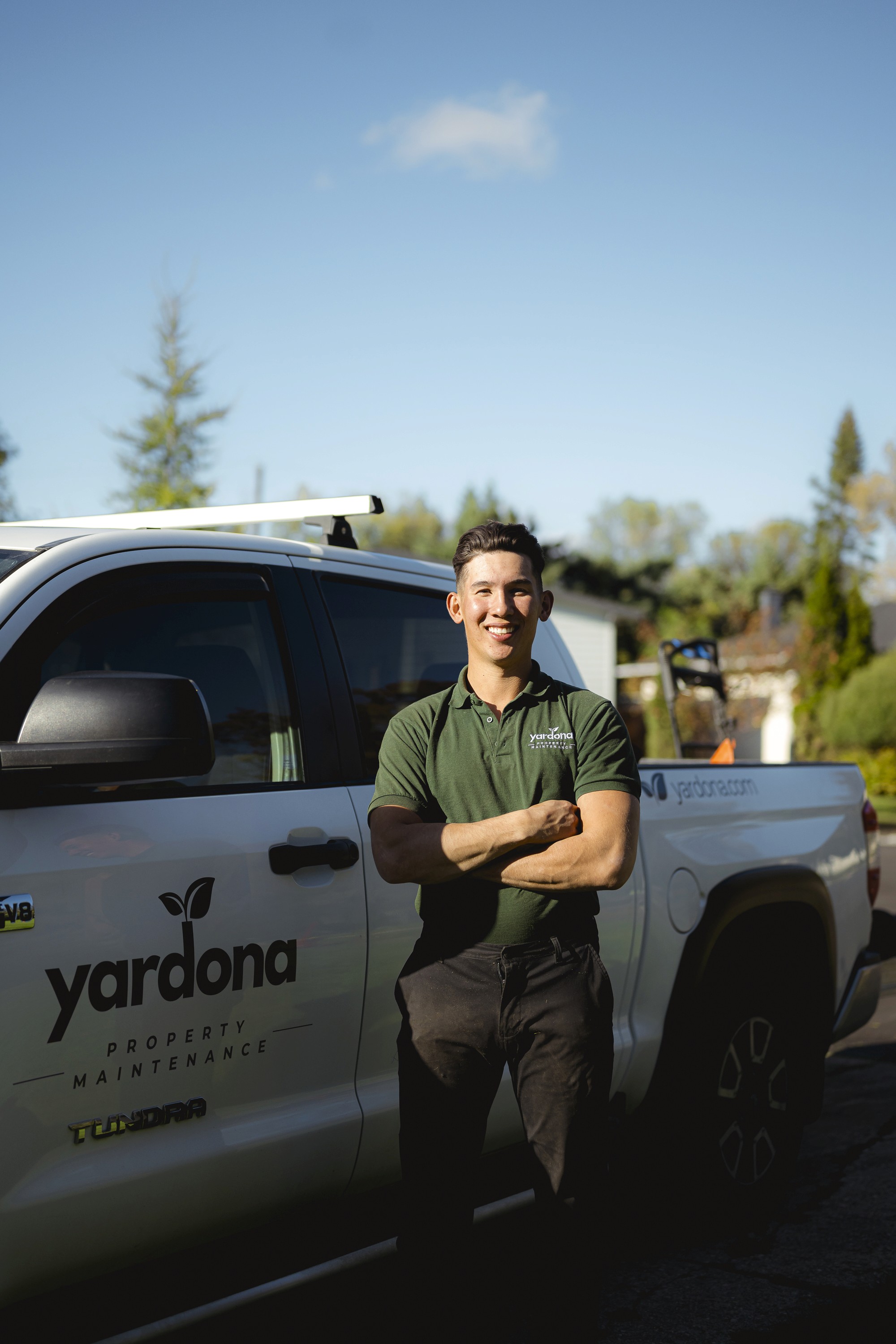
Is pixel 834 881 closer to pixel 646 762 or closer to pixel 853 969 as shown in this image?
pixel 853 969

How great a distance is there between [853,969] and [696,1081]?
3.32ft

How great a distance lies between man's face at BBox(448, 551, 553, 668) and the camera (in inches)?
98.3

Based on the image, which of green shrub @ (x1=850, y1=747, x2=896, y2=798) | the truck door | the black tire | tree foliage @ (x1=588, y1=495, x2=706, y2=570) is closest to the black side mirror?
the truck door

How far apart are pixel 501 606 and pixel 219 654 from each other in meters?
0.75

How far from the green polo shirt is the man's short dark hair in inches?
10.8

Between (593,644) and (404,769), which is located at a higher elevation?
(593,644)

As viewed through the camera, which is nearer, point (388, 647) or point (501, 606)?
point (501, 606)

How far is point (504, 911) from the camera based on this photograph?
2.41 m

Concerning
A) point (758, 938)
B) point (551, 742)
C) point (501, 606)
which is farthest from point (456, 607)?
point (758, 938)

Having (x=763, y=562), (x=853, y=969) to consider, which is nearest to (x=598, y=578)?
(x=763, y=562)

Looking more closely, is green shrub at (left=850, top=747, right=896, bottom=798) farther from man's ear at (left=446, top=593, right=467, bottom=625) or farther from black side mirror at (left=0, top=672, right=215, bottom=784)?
black side mirror at (left=0, top=672, right=215, bottom=784)

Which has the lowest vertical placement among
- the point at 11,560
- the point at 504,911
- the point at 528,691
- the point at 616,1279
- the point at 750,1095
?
the point at 616,1279

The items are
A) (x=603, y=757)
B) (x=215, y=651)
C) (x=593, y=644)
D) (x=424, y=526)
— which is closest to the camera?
(x=603, y=757)

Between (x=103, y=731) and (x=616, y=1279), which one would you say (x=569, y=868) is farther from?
(x=616, y=1279)
